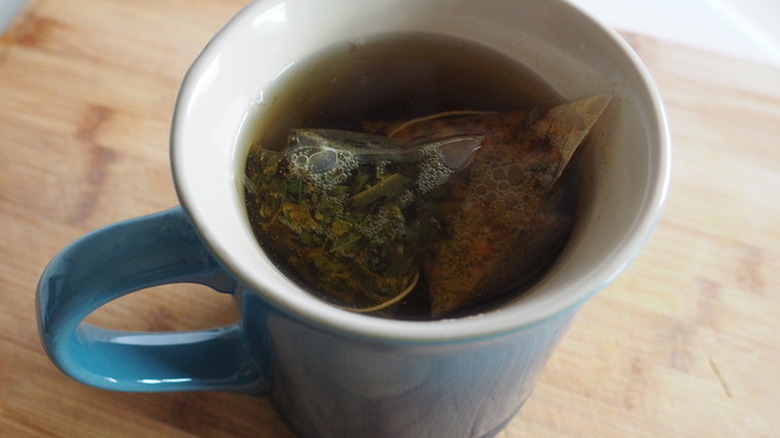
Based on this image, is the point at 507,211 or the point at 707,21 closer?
the point at 507,211

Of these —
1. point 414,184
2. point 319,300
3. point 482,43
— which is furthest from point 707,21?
point 319,300

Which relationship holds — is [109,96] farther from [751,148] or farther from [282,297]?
[751,148]

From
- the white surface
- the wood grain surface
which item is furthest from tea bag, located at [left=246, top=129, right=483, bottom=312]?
the white surface

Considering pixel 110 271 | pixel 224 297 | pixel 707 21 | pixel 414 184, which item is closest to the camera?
pixel 110 271

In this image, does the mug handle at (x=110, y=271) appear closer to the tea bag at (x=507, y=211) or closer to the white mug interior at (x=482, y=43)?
the white mug interior at (x=482, y=43)

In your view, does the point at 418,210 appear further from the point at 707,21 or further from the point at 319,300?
the point at 707,21

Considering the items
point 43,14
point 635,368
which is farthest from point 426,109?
point 43,14
